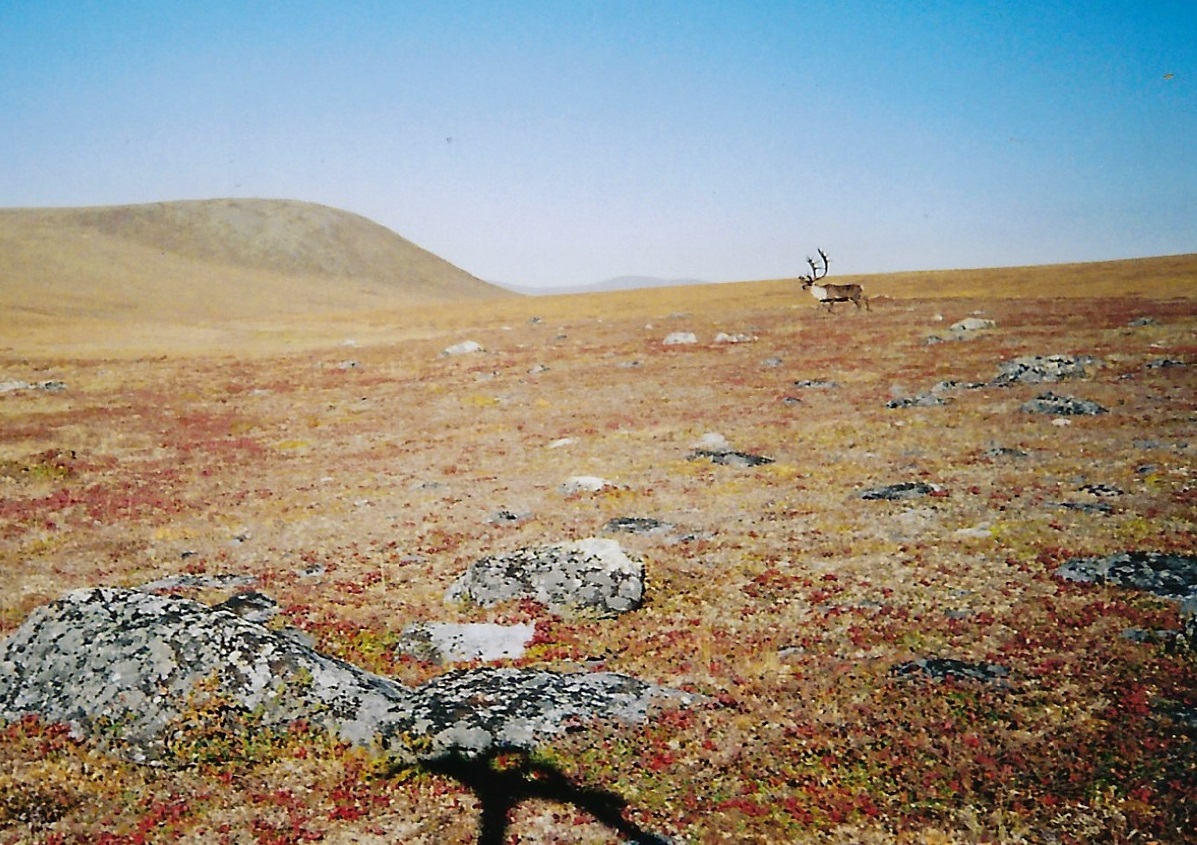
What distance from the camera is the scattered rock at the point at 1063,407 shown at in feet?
110

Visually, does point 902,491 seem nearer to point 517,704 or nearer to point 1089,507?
point 1089,507

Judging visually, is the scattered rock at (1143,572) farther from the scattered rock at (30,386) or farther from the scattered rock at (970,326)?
the scattered rock at (30,386)

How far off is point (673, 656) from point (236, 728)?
25.4 ft

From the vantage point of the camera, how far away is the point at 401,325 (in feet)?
382

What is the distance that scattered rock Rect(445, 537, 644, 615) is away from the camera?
669 inches

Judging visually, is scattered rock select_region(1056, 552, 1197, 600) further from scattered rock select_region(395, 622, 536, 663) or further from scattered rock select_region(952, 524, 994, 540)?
scattered rock select_region(395, 622, 536, 663)

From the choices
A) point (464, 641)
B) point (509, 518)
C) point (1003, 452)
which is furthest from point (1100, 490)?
point (464, 641)

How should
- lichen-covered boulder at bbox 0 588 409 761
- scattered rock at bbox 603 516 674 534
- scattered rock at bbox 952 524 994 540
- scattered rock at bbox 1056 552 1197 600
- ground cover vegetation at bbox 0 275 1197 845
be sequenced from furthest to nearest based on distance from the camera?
scattered rock at bbox 603 516 674 534, scattered rock at bbox 952 524 994 540, scattered rock at bbox 1056 552 1197 600, lichen-covered boulder at bbox 0 588 409 761, ground cover vegetation at bbox 0 275 1197 845

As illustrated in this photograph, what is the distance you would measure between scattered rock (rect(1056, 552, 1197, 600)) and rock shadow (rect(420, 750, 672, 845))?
1216 cm

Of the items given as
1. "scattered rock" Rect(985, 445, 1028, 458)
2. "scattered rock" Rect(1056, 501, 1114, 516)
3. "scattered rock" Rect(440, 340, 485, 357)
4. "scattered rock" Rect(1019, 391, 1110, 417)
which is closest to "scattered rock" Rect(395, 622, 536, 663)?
"scattered rock" Rect(1056, 501, 1114, 516)

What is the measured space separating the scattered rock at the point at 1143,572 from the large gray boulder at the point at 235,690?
→ 411 inches

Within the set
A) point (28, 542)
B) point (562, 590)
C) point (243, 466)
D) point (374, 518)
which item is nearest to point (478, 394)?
point (243, 466)

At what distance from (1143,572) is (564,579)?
41.4ft

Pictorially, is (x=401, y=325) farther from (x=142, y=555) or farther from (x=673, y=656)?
(x=673, y=656)
